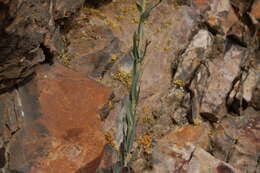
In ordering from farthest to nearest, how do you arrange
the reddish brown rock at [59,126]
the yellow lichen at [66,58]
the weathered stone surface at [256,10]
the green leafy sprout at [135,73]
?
the weathered stone surface at [256,10], the yellow lichen at [66,58], the reddish brown rock at [59,126], the green leafy sprout at [135,73]

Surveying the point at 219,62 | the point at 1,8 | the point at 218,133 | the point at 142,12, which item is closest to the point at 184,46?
the point at 219,62

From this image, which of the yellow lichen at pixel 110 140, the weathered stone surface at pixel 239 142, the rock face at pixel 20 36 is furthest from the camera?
the weathered stone surface at pixel 239 142

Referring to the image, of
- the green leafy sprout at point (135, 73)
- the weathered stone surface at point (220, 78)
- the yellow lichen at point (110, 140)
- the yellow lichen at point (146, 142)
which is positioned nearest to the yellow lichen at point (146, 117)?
the yellow lichen at point (146, 142)

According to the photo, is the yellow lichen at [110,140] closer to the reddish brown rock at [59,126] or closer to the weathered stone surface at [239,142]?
the reddish brown rock at [59,126]

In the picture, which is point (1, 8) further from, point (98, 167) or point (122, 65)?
point (122, 65)

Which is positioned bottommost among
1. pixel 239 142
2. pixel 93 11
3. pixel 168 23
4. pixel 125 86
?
pixel 239 142

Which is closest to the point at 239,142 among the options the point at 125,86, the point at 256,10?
the point at 125,86

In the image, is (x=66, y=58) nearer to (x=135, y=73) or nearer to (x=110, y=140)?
(x=110, y=140)
